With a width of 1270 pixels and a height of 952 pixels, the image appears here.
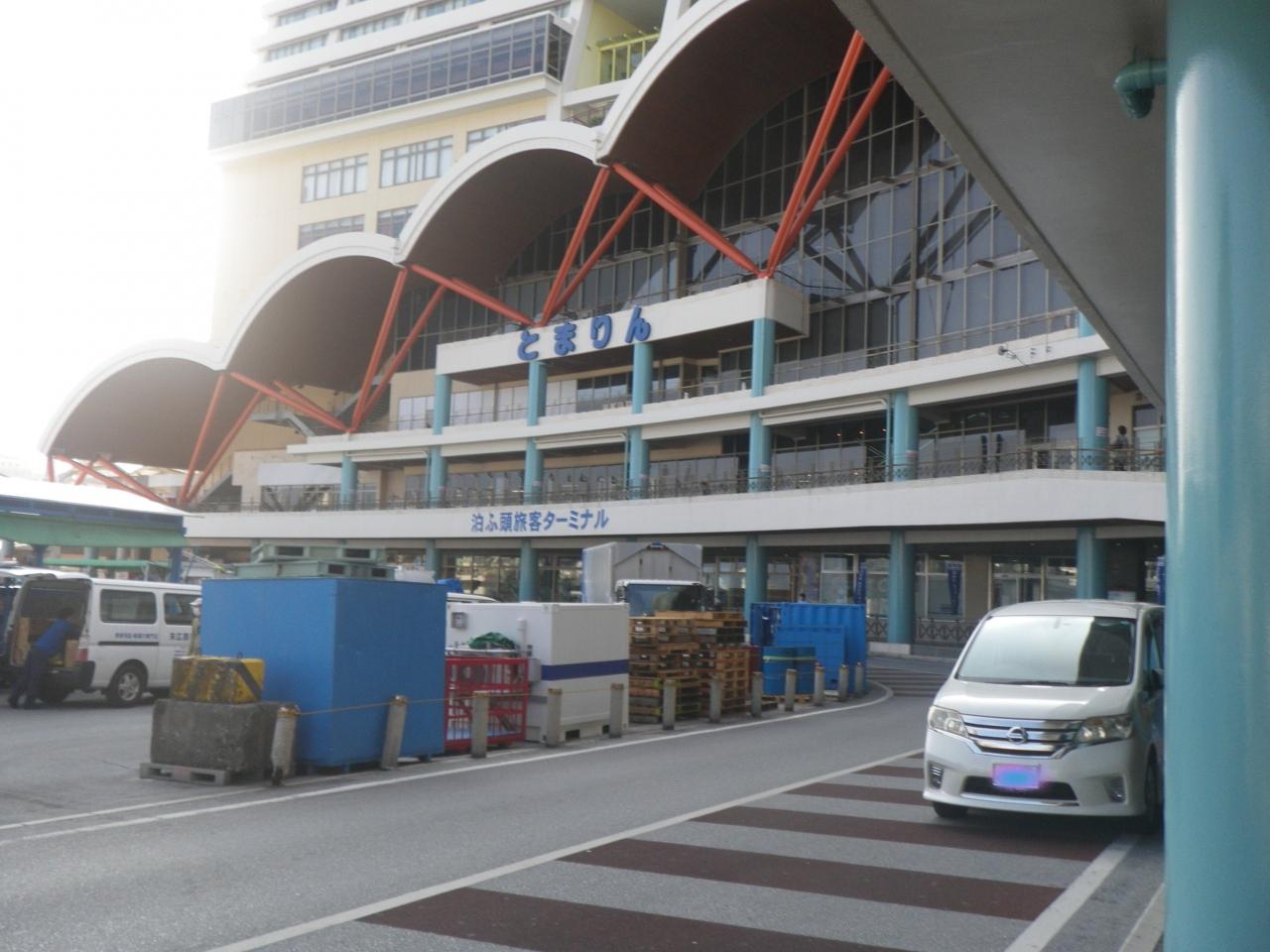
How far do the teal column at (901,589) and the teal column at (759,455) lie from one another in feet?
20.0

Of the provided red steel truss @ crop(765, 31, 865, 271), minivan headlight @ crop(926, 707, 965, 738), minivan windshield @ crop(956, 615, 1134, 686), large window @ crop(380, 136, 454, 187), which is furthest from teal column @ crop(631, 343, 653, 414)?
minivan headlight @ crop(926, 707, 965, 738)

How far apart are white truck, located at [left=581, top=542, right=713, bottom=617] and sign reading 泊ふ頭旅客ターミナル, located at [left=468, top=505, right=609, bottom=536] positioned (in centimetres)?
1725

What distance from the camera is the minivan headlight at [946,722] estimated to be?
9.28 m

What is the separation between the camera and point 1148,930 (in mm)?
6340

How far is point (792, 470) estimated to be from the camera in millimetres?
48656

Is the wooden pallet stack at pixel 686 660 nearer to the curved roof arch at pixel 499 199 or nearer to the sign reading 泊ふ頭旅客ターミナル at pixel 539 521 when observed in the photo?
the sign reading 泊ふ頭旅客ターミナル at pixel 539 521

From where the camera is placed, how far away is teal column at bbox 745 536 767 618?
44.9 m

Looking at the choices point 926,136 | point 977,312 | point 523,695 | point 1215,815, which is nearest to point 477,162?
point 926,136

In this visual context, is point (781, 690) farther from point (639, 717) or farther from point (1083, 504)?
point (1083, 504)

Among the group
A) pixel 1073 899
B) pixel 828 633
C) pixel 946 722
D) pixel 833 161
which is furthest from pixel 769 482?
pixel 1073 899

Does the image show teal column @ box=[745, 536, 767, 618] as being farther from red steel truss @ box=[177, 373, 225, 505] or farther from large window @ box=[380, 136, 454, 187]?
large window @ box=[380, 136, 454, 187]

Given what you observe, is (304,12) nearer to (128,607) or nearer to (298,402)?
(298,402)

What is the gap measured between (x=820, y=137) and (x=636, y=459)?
15.1m

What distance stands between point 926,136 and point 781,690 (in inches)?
1167
